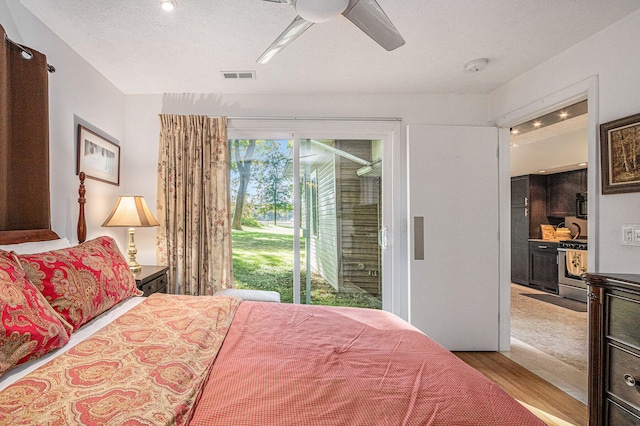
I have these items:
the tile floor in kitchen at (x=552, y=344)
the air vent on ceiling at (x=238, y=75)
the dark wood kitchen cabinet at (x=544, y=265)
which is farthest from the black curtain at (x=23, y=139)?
the dark wood kitchen cabinet at (x=544, y=265)

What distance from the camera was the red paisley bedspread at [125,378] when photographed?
2.46ft

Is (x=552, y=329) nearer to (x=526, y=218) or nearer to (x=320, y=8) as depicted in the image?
(x=526, y=218)

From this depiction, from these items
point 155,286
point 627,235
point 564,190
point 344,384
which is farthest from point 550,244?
point 155,286

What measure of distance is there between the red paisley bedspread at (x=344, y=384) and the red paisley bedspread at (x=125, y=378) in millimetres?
69

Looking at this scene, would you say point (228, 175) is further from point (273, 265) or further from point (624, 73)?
point (624, 73)

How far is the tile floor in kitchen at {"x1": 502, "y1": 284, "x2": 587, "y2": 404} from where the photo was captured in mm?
2480

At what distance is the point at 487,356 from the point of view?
2865mm

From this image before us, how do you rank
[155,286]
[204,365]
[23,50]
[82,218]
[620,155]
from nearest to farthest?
[204,365] < [23,50] < [620,155] < [82,218] < [155,286]

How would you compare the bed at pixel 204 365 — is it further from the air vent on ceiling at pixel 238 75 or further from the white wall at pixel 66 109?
the air vent on ceiling at pixel 238 75

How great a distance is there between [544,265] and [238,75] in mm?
6025

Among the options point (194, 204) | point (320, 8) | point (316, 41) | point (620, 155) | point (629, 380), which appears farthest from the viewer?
point (194, 204)

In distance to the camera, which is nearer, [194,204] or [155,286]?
[155,286]

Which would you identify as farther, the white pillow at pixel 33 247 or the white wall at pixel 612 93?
the white wall at pixel 612 93

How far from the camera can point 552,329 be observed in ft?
11.8
